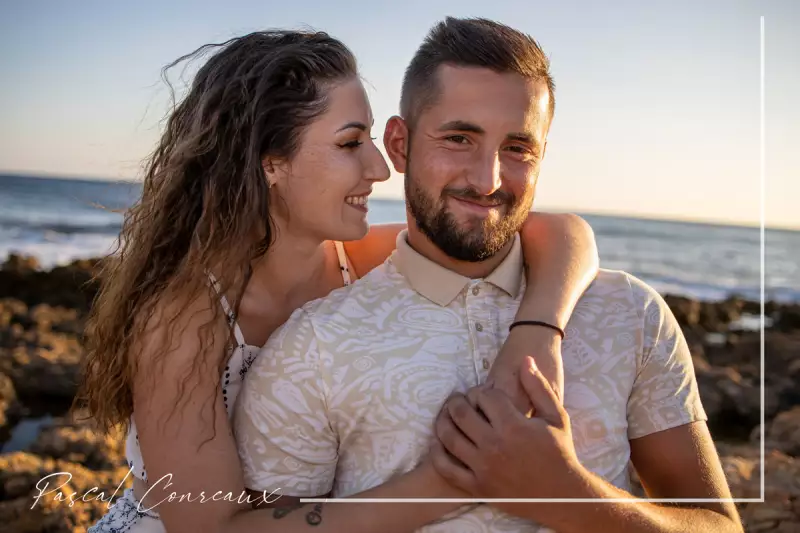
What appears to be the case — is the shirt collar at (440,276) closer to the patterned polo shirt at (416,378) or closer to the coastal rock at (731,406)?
the patterned polo shirt at (416,378)

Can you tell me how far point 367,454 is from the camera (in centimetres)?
216

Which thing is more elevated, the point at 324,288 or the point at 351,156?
the point at 351,156

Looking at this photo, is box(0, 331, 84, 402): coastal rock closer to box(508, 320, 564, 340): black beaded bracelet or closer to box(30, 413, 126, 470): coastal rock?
box(30, 413, 126, 470): coastal rock

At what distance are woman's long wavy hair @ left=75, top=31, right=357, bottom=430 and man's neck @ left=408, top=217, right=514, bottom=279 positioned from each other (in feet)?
1.82

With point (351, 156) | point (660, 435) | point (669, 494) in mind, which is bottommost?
point (669, 494)

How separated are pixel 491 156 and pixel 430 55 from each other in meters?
0.43

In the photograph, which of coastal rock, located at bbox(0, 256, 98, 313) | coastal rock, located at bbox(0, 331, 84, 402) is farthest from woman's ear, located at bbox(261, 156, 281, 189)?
coastal rock, located at bbox(0, 256, 98, 313)

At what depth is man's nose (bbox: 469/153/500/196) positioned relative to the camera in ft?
7.48


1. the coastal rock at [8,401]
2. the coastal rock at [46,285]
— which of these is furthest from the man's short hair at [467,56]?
the coastal rock at [46,285]

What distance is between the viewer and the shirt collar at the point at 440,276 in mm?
2322

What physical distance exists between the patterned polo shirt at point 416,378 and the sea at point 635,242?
471 inches

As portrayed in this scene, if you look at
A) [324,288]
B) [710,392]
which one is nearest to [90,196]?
[710,392]

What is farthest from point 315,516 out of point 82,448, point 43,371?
point 43,371

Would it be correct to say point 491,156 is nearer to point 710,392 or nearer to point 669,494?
point 669,494
